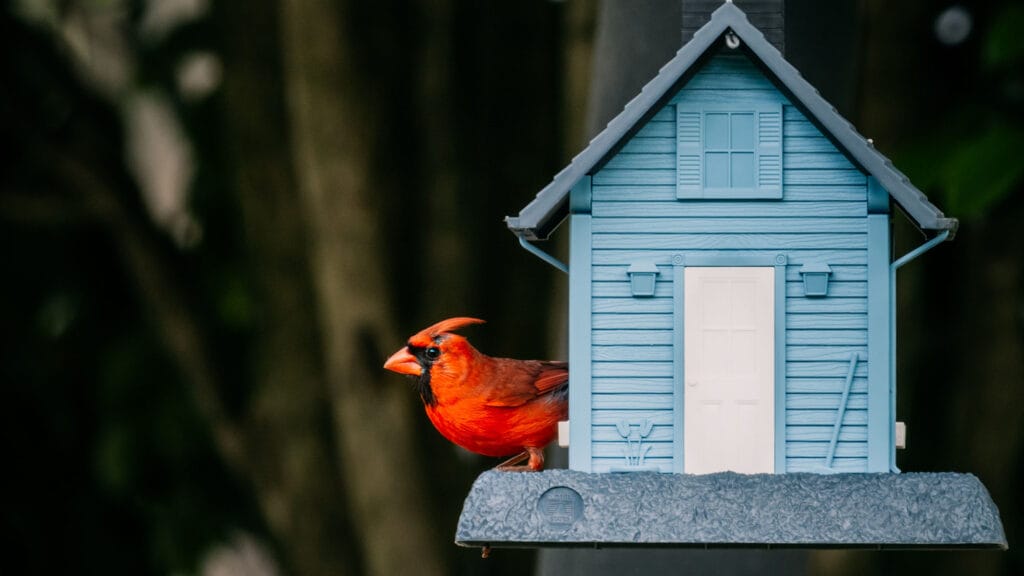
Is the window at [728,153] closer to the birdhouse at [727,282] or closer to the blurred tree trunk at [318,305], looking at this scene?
the birdhouse at [727,282]

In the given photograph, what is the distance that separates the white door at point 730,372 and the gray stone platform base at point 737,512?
110 mm

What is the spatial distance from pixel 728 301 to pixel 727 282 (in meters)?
0.05

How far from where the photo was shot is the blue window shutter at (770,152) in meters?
3.90

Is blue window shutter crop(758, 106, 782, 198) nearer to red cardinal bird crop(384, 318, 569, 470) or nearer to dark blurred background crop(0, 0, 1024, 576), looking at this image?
red cardinal bird crop(384, 318, 569, 470)

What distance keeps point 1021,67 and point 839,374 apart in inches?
82.5

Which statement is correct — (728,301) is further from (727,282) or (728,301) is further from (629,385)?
(629,385)

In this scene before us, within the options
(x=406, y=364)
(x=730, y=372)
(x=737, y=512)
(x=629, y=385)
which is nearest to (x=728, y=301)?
(x=730, y=372)

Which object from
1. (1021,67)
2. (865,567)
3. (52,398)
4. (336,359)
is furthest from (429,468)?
(1021,67)

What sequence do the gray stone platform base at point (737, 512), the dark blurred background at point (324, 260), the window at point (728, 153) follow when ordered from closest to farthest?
the gray stone platform base at point (737, 512)
the window at point (728, 153)
the dark blurred background at point (324, 260)

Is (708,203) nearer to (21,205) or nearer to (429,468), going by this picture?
(429,468)

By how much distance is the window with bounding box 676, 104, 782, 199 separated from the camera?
3.90 metres

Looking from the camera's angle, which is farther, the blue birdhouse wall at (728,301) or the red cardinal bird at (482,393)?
the red cardinal bird at (482,393)

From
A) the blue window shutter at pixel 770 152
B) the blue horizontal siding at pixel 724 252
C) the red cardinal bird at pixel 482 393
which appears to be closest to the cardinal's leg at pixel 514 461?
the red cardinal bird at pixel 482 393

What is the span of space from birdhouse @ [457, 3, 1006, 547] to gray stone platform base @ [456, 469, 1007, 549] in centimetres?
2
